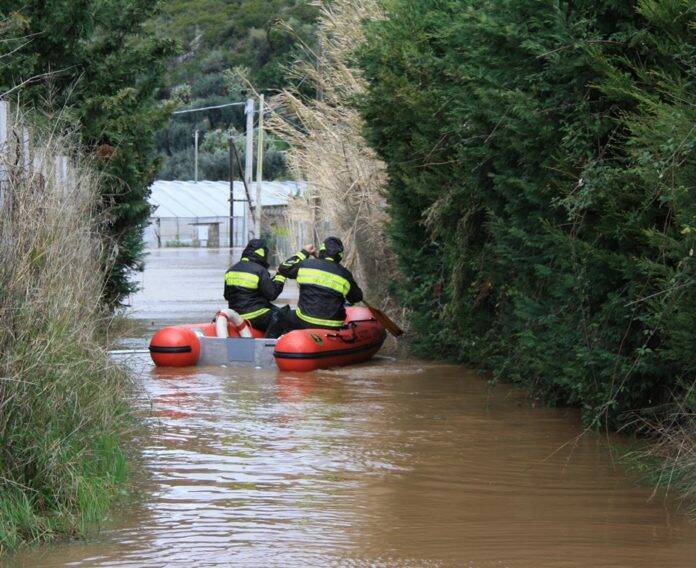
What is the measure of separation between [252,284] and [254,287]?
0.06m

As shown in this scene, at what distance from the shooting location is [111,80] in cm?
1653

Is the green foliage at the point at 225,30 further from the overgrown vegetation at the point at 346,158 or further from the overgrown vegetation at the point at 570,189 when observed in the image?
the overgrown vegetation at the point at 570,189

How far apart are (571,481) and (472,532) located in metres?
1.64

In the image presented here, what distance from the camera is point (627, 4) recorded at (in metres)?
9.34

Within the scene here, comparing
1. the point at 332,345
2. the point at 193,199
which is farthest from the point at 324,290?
the point at 193,199

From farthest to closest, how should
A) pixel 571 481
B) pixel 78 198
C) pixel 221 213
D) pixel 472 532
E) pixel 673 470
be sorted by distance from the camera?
pixel 221 213 → pixel 78 198 → pixel 571 481 → pixel 673 470 → pixel 472 532

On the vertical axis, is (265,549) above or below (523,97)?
below

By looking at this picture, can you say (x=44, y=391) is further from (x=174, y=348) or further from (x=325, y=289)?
(x=325, y=289)

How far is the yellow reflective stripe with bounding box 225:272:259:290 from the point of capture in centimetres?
1580

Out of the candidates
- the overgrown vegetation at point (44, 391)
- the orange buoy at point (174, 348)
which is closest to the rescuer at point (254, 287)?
the orange buoy at point (174, 348)

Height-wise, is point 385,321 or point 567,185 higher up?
point 567,185

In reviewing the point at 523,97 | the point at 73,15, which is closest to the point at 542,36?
the point at 523,97

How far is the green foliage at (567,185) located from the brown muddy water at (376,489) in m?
0.70

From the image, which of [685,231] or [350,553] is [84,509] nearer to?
[350,553]
